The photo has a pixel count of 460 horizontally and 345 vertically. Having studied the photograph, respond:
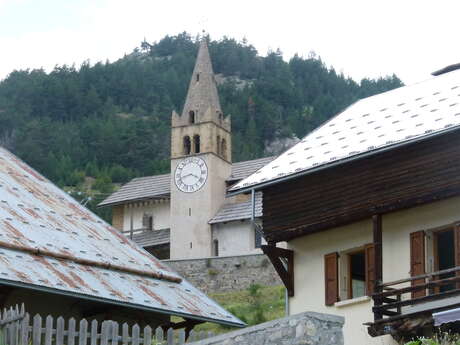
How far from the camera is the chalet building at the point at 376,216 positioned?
2509cm

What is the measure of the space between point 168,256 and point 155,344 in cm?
5973

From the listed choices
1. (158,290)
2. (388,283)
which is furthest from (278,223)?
(158,290)

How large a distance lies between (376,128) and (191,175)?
48.9 m

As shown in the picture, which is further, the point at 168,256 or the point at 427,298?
the point at 168,256

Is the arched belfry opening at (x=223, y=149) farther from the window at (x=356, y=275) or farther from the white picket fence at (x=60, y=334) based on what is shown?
the white picket fence at (x=60, y=334)

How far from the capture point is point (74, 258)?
2192 centimetres

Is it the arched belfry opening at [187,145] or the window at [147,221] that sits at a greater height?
the arched belfry opening at [187,145]

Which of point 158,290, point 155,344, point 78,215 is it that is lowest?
point 155,344

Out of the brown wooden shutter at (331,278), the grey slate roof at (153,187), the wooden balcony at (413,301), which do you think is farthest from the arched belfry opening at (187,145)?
the wooden balcony at (413,301)

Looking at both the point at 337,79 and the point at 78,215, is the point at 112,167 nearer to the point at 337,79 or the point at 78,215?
the point at 337,79

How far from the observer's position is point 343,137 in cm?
2888

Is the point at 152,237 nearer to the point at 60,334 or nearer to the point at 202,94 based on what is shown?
the point at 202,94

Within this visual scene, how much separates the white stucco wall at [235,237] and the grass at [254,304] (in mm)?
8607

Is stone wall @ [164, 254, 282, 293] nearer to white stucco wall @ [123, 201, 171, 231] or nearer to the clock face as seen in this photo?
the clock face
